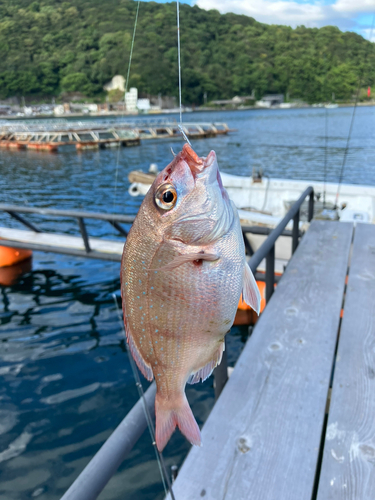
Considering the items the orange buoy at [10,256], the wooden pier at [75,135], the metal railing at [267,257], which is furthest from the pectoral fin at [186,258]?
the wooden pier at [75,135]

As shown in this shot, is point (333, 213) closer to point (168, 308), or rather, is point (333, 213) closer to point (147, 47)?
point (147, 47)

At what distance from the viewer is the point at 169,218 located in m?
0.77

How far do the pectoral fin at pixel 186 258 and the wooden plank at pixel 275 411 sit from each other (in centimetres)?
128

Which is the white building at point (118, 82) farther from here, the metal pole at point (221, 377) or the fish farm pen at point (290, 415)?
the metal pole at point (221, 377)

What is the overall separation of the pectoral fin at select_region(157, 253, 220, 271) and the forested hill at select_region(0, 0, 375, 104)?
1.09m

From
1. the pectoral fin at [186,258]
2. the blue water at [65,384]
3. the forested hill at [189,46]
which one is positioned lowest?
the blue water at [65,384]

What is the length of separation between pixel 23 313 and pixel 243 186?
7837 millimetres

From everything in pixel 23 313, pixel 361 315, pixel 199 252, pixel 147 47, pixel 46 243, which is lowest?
pixel 23 313

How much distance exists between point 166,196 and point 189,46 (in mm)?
3156

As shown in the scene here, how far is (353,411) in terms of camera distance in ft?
6.33

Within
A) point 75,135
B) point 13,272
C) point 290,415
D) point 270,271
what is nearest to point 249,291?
point 290,415

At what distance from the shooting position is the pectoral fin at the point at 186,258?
740mm

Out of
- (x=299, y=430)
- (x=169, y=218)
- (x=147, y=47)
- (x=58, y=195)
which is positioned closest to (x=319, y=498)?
(x=299, y=430)

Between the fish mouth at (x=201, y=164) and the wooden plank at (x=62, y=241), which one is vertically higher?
the fish mouth at (x=201, y=164)
